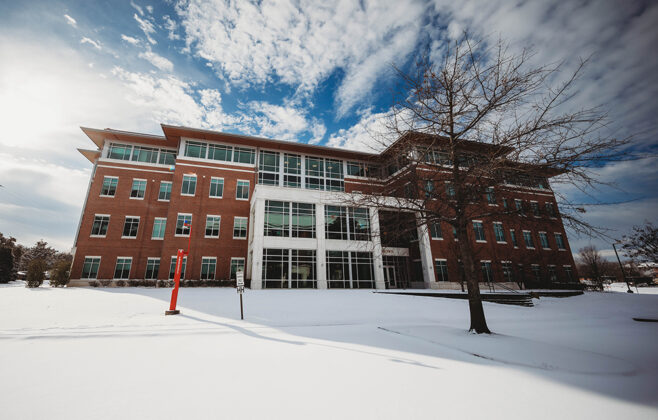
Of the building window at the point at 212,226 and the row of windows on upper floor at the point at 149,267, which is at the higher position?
the building window at the point at 212,226

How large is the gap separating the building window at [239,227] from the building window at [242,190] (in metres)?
2.47

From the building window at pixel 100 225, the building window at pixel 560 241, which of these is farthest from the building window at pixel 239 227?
the building window at pixel 560 241

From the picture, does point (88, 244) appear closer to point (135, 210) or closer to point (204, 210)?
point (135, 210)

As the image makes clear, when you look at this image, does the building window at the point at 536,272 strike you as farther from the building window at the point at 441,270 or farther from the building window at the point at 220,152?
the building window at the point at 220,152

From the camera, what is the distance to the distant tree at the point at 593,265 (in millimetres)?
32750

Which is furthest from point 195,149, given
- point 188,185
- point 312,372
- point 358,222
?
point 312,372

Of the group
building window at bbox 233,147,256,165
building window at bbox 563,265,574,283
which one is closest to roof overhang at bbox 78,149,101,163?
building window at bbox 233,147,256,165

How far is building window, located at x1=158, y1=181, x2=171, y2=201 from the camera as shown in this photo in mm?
29562

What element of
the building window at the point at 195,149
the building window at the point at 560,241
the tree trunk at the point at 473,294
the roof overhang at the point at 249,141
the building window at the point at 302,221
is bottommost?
the tree trunk at the point at 473,294

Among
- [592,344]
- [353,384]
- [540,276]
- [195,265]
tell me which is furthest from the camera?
[540,276]

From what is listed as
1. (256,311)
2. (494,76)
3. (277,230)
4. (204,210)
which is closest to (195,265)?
(204,210)

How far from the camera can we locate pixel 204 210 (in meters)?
28.0

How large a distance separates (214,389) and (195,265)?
25873 mm

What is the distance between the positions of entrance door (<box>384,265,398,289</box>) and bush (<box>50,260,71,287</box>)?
3005 centimetres
